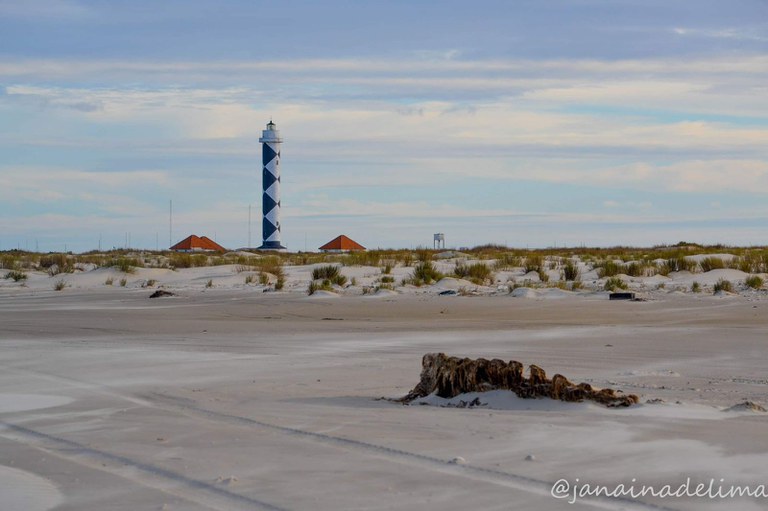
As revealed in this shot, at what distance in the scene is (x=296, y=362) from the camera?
10000 mm

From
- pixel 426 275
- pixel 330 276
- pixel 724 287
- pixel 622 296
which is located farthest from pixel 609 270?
pixel 622 296

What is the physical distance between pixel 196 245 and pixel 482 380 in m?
58.2

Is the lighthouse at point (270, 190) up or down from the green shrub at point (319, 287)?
up

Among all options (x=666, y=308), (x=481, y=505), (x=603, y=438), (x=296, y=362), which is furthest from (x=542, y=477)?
(x=666, y=308)

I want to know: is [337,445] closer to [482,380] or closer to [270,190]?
[482,380]

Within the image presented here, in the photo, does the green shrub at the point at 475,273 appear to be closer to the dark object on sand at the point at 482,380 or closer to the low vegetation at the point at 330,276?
the low vegetation at the point at 330,276

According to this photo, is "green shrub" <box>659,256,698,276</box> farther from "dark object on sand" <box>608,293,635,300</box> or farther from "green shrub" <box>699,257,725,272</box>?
"dark object on sand" <box>608,293,635,300</box>

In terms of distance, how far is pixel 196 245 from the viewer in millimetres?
64438

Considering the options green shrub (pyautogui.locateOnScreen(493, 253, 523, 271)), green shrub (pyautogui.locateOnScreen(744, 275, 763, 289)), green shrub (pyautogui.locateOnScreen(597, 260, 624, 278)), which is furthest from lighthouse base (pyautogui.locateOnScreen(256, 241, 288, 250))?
green shrub (pyautogui.locateOnScreen(744, 275, 763, 289))

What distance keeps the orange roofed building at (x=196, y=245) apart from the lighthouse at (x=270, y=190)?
3.13 meters

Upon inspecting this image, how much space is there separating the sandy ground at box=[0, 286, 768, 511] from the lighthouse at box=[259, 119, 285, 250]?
49.4 m

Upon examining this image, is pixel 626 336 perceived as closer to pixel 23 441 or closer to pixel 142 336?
pixel 142 336

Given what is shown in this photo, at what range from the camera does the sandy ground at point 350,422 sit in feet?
15.7

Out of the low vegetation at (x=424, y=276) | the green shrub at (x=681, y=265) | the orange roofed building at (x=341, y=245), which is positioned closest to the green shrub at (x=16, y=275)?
the low vegetation at (x=424, y=276)
